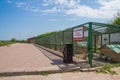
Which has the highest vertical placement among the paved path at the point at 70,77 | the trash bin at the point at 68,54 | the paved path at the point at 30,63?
the trash bin at the point at 68,54

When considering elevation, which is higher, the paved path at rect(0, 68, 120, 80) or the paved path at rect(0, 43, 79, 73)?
the paved path at rect(0, 43, 79, 73)

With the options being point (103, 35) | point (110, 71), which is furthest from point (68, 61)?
point (103, 35)

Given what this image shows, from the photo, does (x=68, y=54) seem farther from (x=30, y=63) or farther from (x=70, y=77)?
(x=70, y=77)

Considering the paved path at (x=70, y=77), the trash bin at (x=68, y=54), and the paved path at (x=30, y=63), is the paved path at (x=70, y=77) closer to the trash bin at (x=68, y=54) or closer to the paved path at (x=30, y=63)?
the paved path at (x=30, y=63)

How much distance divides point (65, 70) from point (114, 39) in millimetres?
6971

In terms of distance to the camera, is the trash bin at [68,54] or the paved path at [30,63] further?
the trash bin at [68,54]

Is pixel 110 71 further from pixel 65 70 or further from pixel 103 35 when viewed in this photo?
pixel 103 35

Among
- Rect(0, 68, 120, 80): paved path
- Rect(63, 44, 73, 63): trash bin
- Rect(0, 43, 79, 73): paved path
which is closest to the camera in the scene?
Rect(0, 68, 120, 80): paved path

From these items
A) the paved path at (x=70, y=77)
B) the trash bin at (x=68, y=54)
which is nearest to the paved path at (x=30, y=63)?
the trash bin at (x=68, y=54)

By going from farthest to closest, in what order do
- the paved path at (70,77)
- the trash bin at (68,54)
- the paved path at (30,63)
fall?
the trash bin at (68,54) < the paved path at (30,63) < the paved path at (70,77)

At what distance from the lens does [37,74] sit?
8023 mm

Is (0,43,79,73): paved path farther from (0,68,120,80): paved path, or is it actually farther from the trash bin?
(0,68,120,80): paved path

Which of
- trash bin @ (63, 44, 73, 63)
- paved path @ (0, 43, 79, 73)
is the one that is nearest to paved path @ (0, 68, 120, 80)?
paved path @ (0, 43, 79, 73)

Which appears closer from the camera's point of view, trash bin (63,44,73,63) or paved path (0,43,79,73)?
paved path (0,43,79,73)
